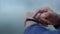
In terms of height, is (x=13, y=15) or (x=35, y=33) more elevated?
(x=13, y=15)

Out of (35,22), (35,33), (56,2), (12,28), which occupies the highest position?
(56,2)

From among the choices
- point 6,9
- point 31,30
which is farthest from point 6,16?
point 31,30

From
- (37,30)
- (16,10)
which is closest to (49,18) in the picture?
(37,30)

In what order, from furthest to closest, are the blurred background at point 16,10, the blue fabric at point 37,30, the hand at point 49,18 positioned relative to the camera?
the blurred background at point 16,10 < the hand at point 49,18 < the blue fabric at point 37,30

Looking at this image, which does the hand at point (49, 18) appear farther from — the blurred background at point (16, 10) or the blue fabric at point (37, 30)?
the blurred background at point (16, 10)

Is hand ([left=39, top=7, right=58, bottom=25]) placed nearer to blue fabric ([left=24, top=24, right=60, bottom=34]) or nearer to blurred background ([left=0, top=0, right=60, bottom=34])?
blue fabric ([left=24, top=24, right=60, bottom=34])

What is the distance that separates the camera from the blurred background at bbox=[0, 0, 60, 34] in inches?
50.0

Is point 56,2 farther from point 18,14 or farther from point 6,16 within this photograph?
point 6,16

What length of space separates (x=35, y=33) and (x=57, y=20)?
0.20 metres

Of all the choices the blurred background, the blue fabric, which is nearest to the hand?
the blue fabric

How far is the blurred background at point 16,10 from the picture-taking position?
4.17 feet

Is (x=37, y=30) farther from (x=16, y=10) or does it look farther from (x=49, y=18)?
(x=16, y=10)

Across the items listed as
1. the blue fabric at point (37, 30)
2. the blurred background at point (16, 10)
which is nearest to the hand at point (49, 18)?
the blue fabric at point (37, 30)

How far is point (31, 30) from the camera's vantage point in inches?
29.0
